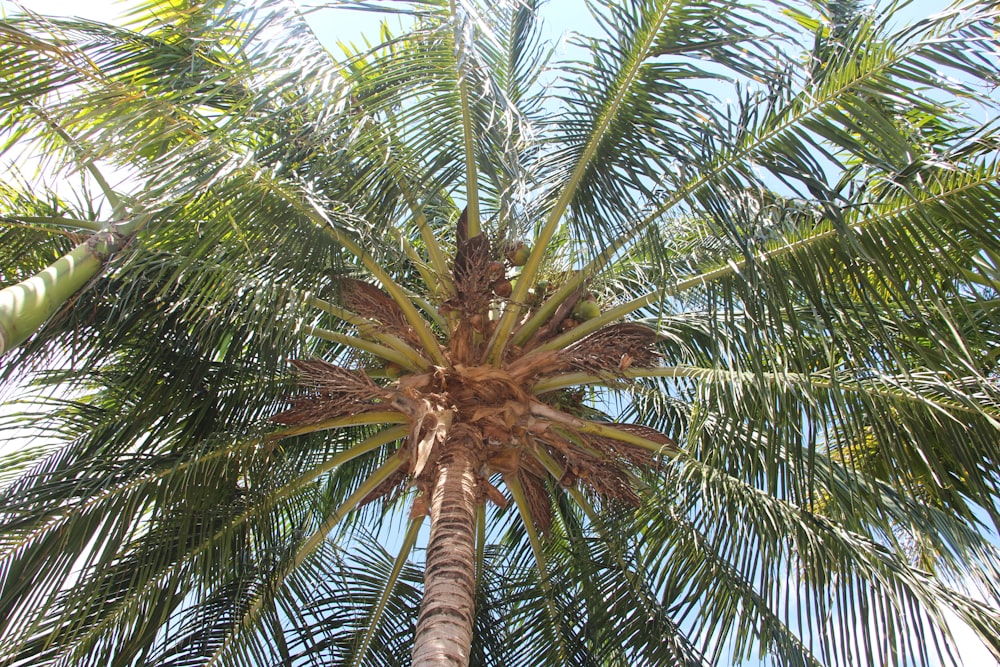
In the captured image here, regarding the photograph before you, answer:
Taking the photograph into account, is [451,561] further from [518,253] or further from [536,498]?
[518,253]

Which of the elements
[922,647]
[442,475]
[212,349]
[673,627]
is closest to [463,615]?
[442,475]

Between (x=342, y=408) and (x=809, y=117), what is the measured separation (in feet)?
9.71

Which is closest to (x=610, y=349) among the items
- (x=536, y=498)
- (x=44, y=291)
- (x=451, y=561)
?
(x=536, y=498)

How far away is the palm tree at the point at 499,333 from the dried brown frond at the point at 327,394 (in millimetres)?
23

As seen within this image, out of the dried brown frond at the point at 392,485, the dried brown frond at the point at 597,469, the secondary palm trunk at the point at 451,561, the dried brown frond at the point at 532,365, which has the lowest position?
the secondary palm trunk at the point at 451,561

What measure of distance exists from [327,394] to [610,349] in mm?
1714

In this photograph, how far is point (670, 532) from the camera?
555 centimetres

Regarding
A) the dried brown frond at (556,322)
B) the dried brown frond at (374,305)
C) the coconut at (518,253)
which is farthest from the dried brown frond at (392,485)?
the coconut at (518,253)

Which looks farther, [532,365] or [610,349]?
[532,365]

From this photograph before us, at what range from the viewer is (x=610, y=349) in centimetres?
514

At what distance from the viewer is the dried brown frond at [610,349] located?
5.12m

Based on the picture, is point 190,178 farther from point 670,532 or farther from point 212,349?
point 670,532

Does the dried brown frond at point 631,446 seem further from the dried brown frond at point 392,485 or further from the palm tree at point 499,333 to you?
the dried brown frond at point 392,485

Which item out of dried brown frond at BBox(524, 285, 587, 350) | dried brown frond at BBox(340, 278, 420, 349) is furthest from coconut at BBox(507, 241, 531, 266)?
dried brown frond at BBox(340, 278, 420, 349)
